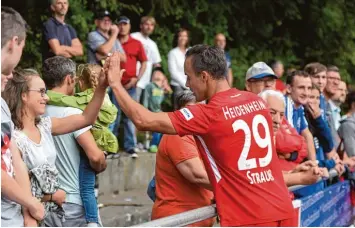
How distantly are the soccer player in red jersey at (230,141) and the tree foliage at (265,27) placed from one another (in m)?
8.93

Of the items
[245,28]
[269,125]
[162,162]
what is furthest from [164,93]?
[269,125]

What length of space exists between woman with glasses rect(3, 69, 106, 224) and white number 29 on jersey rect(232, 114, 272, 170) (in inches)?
34.1

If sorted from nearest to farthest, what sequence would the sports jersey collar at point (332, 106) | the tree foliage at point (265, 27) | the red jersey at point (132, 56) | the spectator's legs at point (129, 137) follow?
the sports jersey collar at point (332, 106) → the spectator's legs at point (129, 137) → the red jersey at point (132, 56) → the tree foliage at point (265, 27)

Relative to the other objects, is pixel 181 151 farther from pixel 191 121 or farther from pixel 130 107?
pixel 130 107

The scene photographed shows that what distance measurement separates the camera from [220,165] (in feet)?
19.4

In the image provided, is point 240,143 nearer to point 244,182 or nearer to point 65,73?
point 244,182

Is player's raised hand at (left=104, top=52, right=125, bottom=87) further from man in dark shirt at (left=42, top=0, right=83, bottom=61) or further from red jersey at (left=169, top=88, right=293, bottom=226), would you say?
man in dark shirt at (left=42, top=0, right=83, bottom=61)

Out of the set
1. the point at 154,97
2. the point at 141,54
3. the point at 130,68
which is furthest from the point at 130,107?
the point at 154,97

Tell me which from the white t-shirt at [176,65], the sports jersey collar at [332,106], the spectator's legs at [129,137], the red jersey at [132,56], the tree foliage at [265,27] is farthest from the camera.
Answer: the tree foliage at [265,27]

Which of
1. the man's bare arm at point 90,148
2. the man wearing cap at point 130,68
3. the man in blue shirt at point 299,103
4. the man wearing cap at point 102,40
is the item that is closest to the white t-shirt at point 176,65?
the man wearing cap at point 130,68

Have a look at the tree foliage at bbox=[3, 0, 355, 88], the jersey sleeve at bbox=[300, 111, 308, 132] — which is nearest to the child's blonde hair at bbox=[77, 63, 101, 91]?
the jersey sleeve at bbox=[300, 111, 308, 132]

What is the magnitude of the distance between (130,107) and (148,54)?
8373 mm

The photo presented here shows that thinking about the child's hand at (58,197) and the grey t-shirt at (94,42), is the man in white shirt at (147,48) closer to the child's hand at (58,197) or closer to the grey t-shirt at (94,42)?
the grey t-shirt at (94,42)

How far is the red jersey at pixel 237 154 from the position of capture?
5812mm
